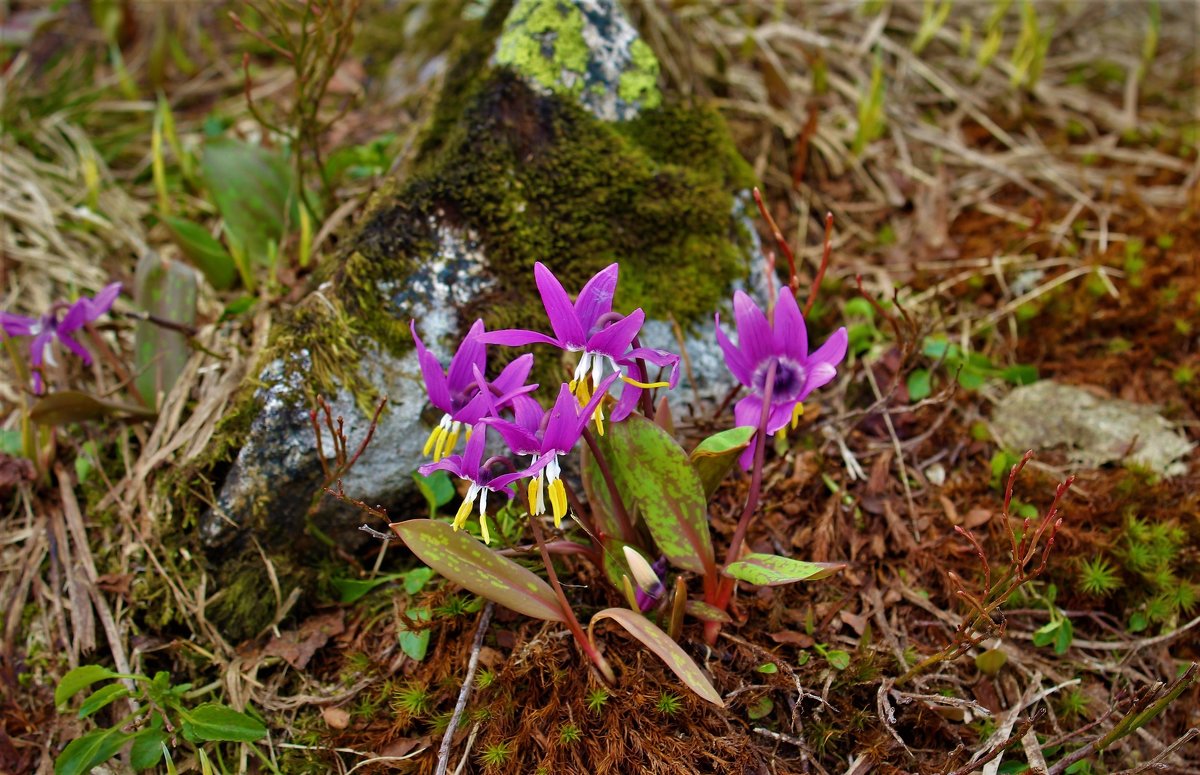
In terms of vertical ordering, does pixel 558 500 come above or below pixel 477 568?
above

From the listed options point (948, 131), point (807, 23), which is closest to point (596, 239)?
point (948, 131)

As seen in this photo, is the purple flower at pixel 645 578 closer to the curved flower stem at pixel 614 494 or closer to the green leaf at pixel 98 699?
the curved flower stem at pixel 614 494

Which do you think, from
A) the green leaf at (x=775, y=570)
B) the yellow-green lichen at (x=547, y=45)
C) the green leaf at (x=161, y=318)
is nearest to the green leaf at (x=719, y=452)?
the green leaf at (x=775, y=570)

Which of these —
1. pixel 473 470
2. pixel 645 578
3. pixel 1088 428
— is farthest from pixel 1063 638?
pixel 473 470

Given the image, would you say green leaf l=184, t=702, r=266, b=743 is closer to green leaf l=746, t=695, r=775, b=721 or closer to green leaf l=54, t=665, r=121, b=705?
green leaf l=54, t=665, r=121, b=705

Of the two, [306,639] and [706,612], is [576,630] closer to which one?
[706,612]

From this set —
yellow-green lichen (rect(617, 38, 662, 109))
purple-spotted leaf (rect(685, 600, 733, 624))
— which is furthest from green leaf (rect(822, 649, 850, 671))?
yellow-green lichen (rect(617, 38, 662, 109))
